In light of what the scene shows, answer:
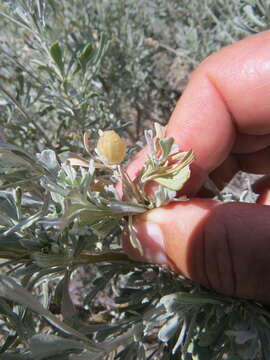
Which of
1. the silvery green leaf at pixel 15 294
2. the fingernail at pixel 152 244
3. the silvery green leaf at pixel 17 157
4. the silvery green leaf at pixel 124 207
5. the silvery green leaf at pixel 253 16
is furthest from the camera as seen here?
the silvery green leaf at pixel 253 16

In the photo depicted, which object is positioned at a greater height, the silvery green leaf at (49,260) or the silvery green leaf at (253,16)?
the silvery green leaf at (253,16)

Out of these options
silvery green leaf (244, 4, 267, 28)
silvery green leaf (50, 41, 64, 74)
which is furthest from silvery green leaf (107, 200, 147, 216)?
silvery green leaf (244, 4, 267, 28)

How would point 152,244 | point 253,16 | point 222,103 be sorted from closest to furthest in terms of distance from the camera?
point 152,244, point 222,103, point 253,16

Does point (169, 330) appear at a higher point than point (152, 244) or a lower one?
lower

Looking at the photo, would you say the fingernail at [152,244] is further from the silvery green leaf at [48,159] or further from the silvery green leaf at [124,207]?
the silvery green leaf at [48,159]

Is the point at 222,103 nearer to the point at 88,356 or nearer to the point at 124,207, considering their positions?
the point at 124,207

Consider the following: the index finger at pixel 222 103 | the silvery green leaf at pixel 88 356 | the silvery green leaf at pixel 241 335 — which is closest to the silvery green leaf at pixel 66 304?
the silvery green leaf at pixel 88 356

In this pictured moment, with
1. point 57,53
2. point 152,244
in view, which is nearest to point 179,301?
point 152,244

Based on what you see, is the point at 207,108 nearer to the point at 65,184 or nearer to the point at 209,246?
the point at 209,246
